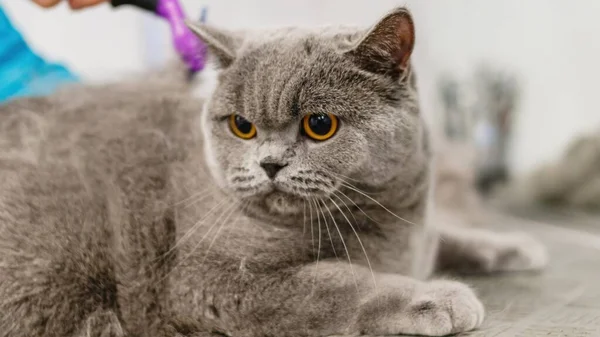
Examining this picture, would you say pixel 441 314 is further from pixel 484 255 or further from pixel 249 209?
pixel 484 255

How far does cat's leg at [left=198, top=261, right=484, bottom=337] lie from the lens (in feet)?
3.17

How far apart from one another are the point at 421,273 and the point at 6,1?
1462 millimetres

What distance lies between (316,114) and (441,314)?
15.1 inches

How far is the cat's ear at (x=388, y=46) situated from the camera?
0.96 metres

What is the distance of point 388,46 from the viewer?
1.00 meters

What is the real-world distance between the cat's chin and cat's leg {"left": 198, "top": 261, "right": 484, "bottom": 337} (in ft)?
0.34

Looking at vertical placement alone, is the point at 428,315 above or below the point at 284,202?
below

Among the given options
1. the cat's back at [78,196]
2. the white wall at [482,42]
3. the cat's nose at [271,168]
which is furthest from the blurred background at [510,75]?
the cat's nose at [271,168]

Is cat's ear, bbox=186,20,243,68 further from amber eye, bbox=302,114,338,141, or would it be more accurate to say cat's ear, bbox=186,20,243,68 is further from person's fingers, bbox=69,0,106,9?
person's fingers, bbox=69,0,106,9

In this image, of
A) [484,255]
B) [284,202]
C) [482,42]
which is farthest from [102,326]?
[482,42]

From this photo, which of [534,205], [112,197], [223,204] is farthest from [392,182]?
[534,205]

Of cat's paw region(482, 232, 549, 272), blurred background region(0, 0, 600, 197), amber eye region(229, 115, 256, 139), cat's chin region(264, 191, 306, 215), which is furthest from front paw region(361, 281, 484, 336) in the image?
blurred background region(0, 0, 600, 197)

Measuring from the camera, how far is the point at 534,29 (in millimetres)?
2820

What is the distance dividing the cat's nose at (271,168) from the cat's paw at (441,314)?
0.31 metres
